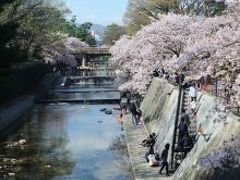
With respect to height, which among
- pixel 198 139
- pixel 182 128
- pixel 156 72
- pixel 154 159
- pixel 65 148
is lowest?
Result: pixel 65 148

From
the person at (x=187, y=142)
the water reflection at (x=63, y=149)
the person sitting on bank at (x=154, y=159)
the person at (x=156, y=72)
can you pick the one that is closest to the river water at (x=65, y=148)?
the water reflection at (x=63, y=149)

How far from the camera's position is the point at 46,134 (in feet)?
141

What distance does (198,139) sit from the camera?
75.5 feet

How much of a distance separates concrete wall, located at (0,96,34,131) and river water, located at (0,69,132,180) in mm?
731

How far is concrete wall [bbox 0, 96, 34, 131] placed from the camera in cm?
4641

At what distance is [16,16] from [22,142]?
2542 cm

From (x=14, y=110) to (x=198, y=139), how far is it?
31.6 m

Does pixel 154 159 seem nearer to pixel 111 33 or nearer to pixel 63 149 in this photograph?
pixel 63 149

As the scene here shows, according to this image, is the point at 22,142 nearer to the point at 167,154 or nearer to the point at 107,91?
the point at 167,154

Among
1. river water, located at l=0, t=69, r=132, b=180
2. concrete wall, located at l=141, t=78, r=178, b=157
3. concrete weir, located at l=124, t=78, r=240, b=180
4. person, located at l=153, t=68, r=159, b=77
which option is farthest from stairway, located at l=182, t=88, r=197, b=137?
person, located at l=153, t=68, r=159, b=77

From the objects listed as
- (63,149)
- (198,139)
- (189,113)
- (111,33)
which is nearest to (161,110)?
(63,149)

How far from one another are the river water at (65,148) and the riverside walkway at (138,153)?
0.74m

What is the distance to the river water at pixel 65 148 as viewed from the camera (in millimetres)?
29625

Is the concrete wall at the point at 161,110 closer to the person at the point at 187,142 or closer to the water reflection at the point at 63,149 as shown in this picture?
the person at the point at 187,142
